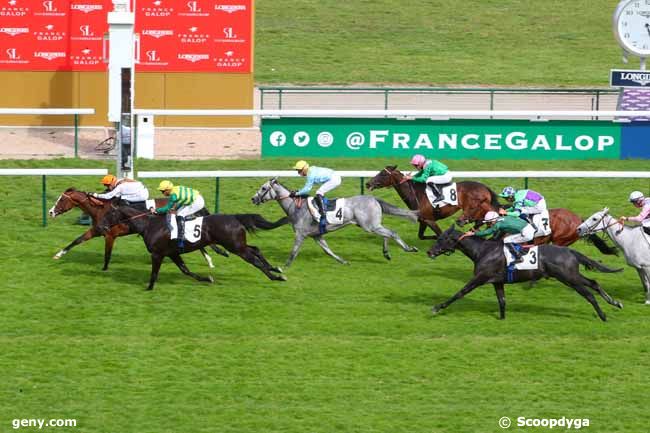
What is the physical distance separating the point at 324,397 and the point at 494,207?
6.16 m

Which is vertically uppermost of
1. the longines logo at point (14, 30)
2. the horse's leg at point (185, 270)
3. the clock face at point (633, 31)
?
the clock face at point (633, 31)

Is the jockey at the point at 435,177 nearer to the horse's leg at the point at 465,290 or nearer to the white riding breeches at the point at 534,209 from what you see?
the white riding breeches at the point at 534,209

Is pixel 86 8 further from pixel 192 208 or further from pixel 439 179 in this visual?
pixel 439 179

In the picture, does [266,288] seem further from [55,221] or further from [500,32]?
[500,32]

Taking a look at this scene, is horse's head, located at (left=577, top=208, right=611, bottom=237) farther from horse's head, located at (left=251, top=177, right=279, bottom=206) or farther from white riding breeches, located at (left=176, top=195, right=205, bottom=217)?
white riding breeches, located at (left=176, top=195, right=205, bottom=217)

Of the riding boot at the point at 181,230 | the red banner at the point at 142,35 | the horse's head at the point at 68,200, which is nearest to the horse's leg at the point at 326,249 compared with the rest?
the riding boot at the point at 181,230

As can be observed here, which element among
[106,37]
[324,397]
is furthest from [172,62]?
[324,397]

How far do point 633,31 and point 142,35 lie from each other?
9.27 meters

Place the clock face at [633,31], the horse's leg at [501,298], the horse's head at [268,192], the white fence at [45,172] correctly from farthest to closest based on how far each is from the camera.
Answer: the clock face at [633,31] < the white fence at [45,172] < the horse's head at [268,192] < the horse's leg at [501,298]

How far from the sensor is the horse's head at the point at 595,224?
16.2 metres

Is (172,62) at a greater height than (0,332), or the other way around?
(172,62)

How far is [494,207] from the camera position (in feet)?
60.4

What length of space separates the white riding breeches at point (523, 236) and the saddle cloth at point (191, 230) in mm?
3621

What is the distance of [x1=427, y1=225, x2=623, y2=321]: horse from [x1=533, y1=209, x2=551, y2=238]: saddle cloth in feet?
3.64
